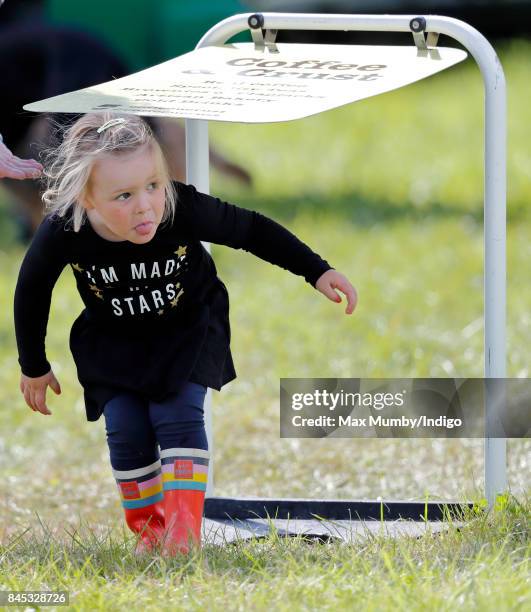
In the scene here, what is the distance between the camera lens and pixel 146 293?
2842 millimetres

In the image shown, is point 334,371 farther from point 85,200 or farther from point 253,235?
point 85,200

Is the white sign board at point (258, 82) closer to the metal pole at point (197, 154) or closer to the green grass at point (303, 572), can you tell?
the metal pole at point (197, 154)

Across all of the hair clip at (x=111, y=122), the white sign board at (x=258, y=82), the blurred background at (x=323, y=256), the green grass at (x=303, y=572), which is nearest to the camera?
the green grass at (x=303, y=572)

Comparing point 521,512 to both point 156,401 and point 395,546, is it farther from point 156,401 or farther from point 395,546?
point 156,401

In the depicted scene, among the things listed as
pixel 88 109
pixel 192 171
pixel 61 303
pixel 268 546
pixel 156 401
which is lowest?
pixel 61 303

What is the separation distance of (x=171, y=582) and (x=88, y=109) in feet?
3.27

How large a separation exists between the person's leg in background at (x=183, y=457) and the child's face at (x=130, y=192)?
0.40 metres

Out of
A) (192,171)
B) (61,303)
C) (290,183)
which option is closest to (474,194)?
(290,183)

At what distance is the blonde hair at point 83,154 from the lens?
8.89 feet

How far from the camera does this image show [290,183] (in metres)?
9.00

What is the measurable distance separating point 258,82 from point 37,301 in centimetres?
72

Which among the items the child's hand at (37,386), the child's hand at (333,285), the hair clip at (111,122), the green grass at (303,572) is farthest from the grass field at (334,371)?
the hair clip at (111,122)

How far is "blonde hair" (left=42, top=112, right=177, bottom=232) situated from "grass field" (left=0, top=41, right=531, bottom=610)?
77cm

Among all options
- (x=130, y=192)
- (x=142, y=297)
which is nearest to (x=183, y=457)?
(x=142, y=297)
